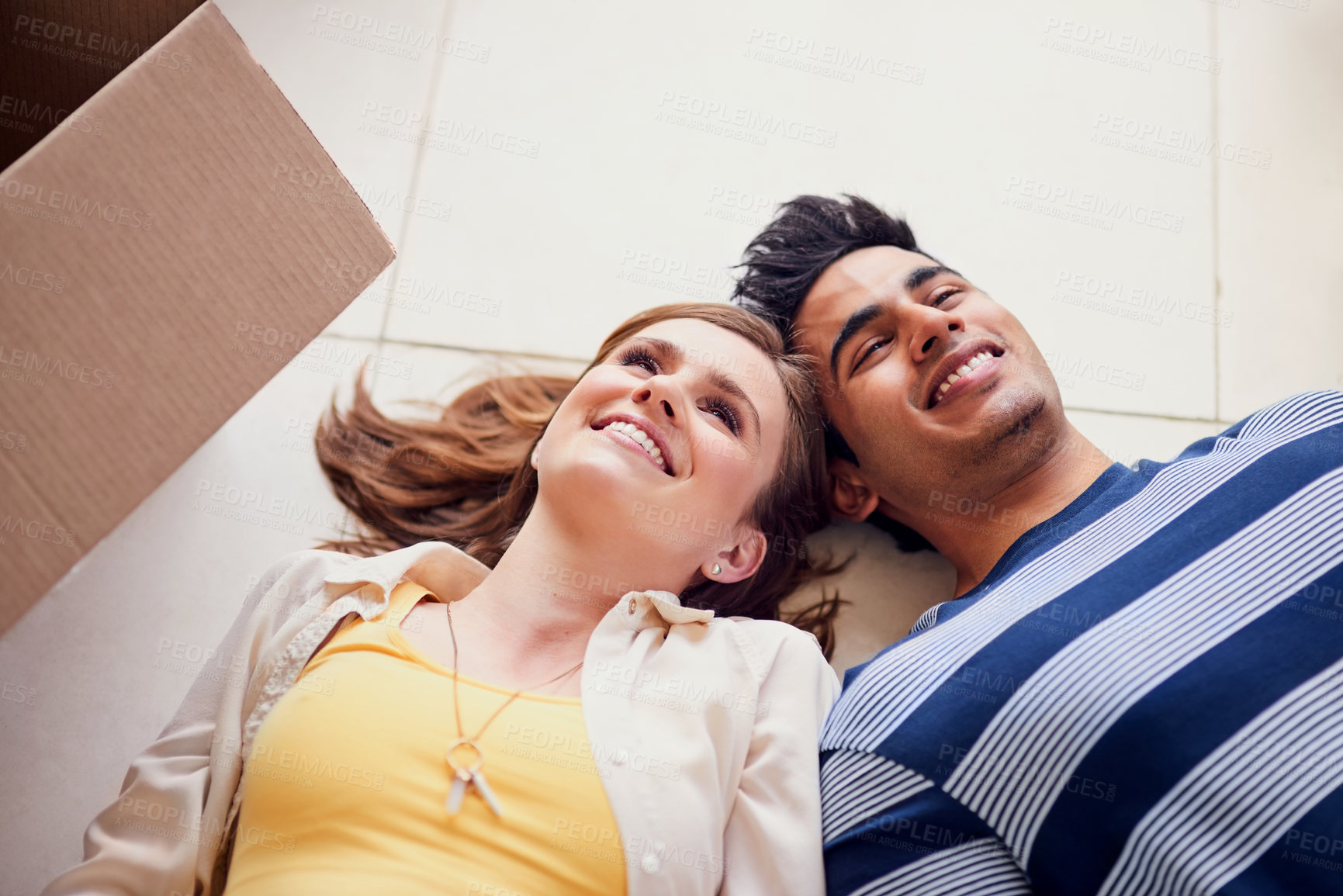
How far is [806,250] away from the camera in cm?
153

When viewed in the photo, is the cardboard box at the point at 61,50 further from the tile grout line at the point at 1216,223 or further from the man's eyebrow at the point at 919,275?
the tile grout line at the point at 1216,223

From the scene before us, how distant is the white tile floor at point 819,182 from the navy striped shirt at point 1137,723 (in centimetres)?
39

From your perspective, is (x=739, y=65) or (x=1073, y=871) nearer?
(x=1073, y=871)

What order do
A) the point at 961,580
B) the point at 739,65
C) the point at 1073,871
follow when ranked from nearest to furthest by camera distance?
the point at 1073,871 < the point at 961,580 < the point at 739,65

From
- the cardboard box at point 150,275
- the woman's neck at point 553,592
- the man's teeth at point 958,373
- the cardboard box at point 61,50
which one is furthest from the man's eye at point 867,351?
the cardboard box at point 61,50

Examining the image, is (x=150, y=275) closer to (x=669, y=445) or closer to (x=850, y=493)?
(x=669, y=445)

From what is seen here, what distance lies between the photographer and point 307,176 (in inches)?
39.6

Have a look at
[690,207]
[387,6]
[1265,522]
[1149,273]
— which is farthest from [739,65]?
[1265,522]

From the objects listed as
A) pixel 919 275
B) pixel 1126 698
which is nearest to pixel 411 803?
pixel 1126 698

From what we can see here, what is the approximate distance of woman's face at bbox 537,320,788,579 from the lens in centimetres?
114

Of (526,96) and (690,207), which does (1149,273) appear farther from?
(526,96)

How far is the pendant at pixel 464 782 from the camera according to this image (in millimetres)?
990

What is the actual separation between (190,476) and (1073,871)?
1361 millimetres

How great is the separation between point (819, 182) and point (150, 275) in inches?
46.0
